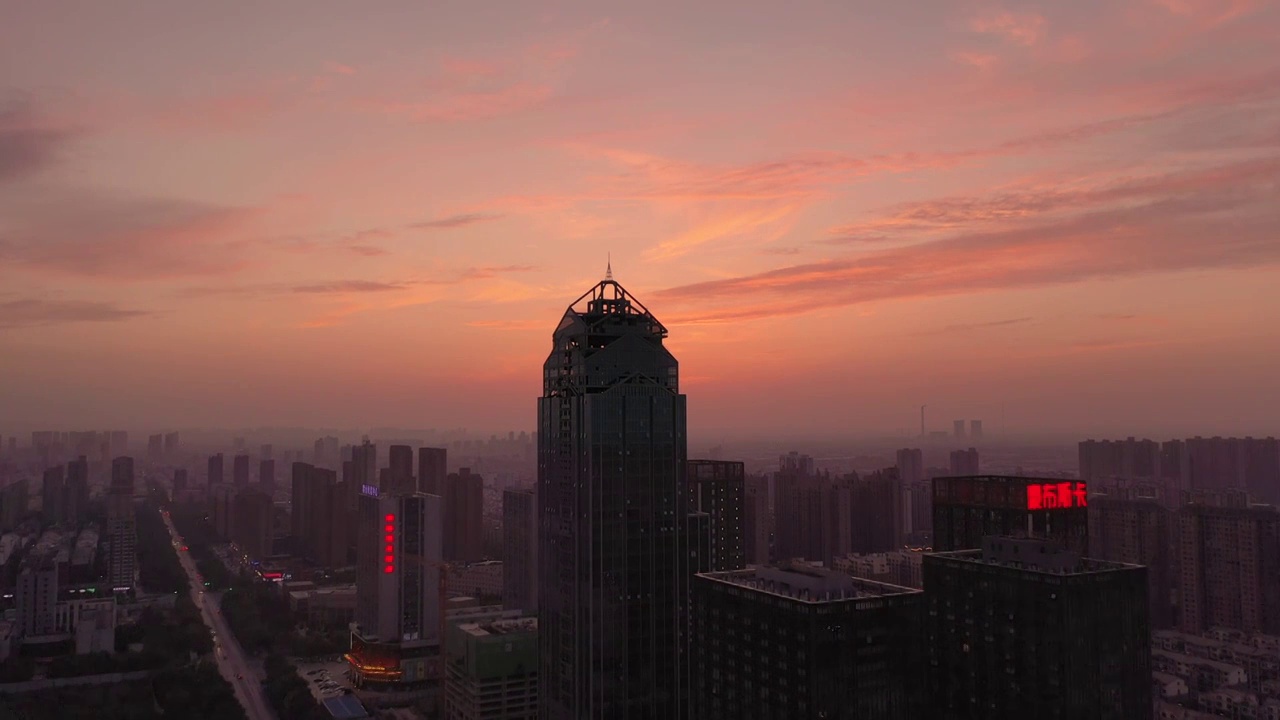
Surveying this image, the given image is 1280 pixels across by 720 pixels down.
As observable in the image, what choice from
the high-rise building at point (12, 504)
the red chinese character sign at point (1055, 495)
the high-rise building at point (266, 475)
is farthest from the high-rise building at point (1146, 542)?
the high-rise building at point (266, 475)

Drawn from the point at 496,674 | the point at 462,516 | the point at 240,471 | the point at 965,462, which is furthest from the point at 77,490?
the point at 965,462

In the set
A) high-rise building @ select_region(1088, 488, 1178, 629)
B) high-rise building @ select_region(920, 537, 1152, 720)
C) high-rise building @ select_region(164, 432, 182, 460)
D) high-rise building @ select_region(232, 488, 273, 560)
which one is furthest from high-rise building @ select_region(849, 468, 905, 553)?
high-rise building @ select_region(164, 432, 182, 460)

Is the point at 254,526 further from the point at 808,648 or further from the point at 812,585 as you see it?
the point at 808,648

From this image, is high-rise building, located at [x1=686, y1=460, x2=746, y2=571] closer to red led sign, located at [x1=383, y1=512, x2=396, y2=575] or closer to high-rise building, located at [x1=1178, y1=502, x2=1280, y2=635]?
red led sign, located at [x1=383, y1=512, x2=396, y2=575]

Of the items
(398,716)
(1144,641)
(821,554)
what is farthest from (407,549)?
(1144,641)

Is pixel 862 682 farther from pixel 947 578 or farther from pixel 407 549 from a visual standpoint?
pixel 407 549

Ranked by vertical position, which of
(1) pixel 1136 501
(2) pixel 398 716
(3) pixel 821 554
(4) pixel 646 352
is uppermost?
(4) pixel 646 352
